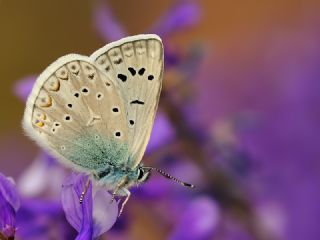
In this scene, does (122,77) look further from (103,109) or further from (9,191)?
(9,191)

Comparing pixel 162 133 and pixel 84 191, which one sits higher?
pixel 84 191

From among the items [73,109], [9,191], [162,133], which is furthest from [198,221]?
[9,191]

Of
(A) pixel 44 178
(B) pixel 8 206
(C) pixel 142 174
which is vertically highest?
(B) pixel 8 206

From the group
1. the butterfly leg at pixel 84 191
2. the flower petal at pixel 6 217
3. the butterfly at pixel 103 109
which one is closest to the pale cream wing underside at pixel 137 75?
the butterfly at pixel 103 109

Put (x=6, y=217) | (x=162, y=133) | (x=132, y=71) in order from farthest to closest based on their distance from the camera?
(x=162, y=133) < (x=132, y=71) < (x=6, y=217)

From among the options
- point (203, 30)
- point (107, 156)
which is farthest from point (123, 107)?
point (203, 30)
